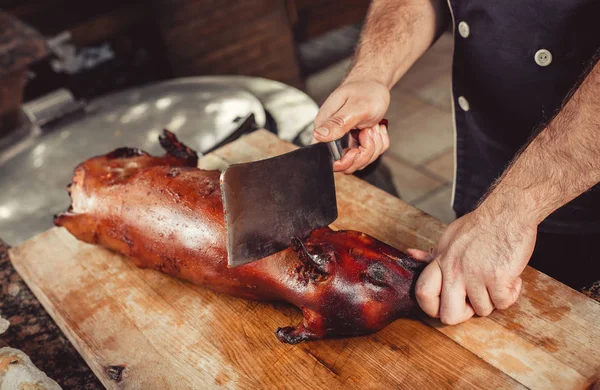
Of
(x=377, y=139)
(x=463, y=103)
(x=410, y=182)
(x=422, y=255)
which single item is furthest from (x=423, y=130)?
(x=422, y=255)

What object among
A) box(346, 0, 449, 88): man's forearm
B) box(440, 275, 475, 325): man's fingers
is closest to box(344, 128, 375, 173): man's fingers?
box(346, 0, 449, 88): man's forearm

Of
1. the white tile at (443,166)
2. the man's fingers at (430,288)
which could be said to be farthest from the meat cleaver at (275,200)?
the white tile at (443,166)

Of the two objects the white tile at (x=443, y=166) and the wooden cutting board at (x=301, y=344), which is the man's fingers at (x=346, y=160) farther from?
the white tile at (x=443, y=166)

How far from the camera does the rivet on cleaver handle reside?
1.55 metres

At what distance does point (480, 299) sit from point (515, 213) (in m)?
0.25

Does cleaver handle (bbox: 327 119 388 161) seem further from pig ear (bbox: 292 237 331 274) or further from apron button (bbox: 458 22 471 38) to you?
apron button (bbox: 458 22 471 38)

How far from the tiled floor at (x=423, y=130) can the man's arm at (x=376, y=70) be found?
2154mm

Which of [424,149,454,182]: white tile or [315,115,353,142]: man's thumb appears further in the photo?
[424,149,454,182]: white tile

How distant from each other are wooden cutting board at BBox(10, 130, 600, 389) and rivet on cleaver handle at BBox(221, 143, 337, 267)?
286mm

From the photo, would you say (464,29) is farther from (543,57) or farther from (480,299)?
(480,299)

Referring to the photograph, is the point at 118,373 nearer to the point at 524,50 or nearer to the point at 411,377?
the point at 411,377

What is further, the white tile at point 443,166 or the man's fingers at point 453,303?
the white tile at point 443,166

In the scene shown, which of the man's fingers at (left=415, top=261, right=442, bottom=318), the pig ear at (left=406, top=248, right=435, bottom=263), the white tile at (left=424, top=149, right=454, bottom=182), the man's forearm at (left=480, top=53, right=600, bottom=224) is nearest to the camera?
the man's forearm at (left=480, top=53, right=600, bottom=224)

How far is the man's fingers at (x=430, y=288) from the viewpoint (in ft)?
5.03
